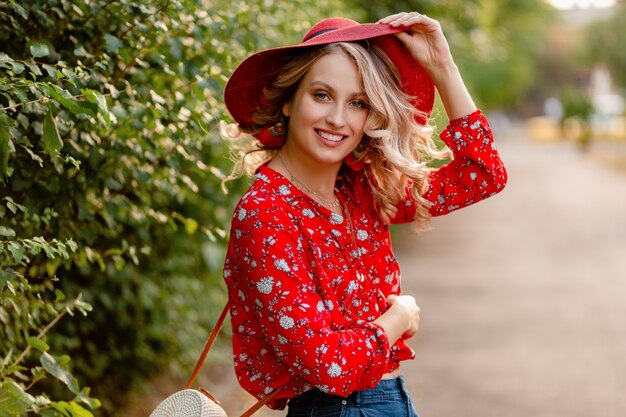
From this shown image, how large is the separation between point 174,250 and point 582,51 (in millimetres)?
32936

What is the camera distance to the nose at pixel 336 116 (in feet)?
8.20

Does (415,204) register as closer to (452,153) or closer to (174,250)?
(452,153)

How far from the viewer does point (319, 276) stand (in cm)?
240

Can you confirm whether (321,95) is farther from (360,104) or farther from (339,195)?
(339,195)

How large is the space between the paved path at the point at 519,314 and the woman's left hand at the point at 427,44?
372cm

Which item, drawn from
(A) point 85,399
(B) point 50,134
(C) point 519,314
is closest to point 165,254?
(A) point 85,399

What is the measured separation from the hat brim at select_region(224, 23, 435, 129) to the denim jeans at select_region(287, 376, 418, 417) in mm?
799

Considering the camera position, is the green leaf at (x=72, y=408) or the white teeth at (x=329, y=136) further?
the green leaf at (x=72, y=408)

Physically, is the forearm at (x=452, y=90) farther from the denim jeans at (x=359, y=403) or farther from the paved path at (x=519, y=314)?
the paved path at (x=519, y=314)

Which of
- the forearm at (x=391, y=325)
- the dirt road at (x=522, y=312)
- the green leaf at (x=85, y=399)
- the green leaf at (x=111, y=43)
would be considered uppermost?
the green leaf at (x=111, y=43)

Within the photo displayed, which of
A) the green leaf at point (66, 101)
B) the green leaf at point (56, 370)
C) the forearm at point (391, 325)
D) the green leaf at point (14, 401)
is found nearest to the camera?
the green leaf at point (66, 101)

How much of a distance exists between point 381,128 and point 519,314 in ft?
22.7

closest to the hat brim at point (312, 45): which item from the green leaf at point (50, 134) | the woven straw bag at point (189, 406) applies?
the green leaf at point (50, 134)

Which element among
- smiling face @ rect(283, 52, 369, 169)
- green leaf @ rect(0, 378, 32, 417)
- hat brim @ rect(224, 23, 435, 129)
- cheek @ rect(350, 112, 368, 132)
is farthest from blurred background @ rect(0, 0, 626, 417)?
cheek @ rect(350, 112, 368, 132)
